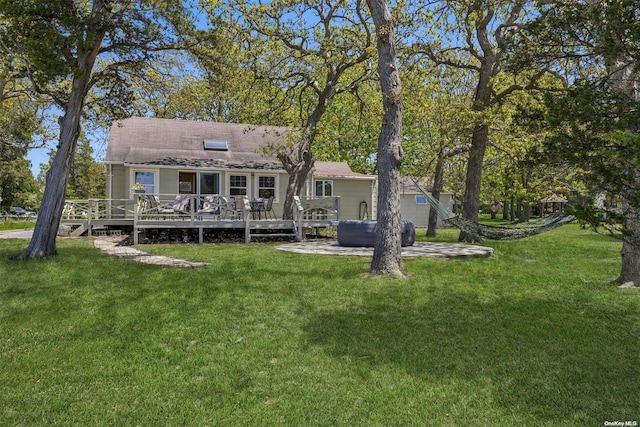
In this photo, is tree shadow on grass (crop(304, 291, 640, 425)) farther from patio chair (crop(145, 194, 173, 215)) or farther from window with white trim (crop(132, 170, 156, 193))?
window with white trim (crop(132, 170, 156, 193))

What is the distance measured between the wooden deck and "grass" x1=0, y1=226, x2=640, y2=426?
490cm

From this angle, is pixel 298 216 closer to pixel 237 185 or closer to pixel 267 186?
pixel 267 186

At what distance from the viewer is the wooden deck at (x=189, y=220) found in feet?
Result: 39.4

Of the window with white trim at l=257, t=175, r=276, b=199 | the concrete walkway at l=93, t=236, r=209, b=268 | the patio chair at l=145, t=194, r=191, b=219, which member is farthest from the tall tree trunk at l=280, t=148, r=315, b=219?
the concrete walkway at l=93, t=236, r=209, b=268

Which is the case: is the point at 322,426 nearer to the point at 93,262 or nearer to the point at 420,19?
the point at 93,262

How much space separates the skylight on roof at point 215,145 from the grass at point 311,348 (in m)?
10.4

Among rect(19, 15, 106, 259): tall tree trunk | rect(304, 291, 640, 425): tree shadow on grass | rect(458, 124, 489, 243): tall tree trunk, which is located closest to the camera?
rect(304, 291, 640, 425): tree shadow on grass

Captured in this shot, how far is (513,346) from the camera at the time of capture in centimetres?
407

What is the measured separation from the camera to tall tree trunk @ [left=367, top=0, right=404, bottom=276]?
693 cm

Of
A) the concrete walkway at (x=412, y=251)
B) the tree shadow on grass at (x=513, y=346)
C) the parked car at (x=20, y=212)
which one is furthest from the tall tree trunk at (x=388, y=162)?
the parked car at (x=20, y=212)

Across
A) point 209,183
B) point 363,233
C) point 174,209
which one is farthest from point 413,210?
point 174,209

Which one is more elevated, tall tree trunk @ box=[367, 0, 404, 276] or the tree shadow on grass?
tall tree trunk @ box=[367, 0, 404, 276]

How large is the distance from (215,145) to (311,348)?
46.5ft

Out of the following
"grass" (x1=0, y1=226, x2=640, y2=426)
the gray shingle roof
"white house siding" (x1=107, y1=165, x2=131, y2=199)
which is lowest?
"grass" (x1=0, y1=226, x2=640, y2=426)
